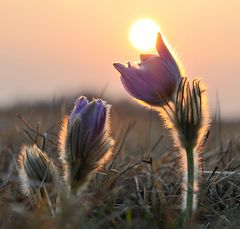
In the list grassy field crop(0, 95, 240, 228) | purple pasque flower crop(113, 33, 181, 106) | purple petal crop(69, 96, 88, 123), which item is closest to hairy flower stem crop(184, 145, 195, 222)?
grassy field crop(0, 95, 240, 228)

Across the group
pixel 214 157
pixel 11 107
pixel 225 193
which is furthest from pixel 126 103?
pixel 225 193

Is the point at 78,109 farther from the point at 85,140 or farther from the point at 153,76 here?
the point at 153,76

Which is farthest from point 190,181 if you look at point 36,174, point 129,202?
point 36,174

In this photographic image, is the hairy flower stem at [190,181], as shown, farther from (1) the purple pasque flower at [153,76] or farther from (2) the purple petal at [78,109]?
(2) the purple petal at [78,109]

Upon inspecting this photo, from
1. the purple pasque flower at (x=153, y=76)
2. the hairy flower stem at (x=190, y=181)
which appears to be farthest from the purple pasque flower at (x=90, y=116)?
the hairy flower stem at (x=190, y=181)

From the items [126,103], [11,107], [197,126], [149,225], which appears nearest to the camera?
[149,225]

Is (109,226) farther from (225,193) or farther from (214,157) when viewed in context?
(214,157)

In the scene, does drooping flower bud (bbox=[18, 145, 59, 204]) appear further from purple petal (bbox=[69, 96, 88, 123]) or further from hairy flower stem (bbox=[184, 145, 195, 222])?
hairy flower stem (bbox=[184, 145, 195, 222])
